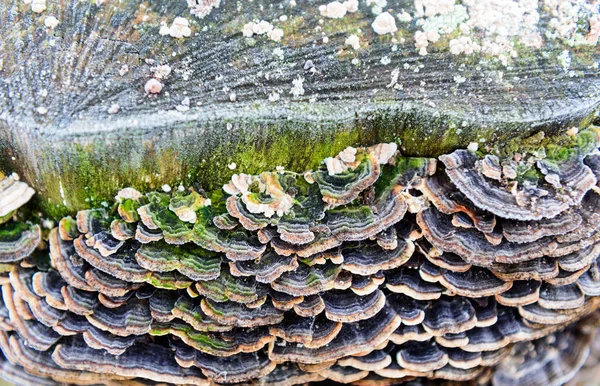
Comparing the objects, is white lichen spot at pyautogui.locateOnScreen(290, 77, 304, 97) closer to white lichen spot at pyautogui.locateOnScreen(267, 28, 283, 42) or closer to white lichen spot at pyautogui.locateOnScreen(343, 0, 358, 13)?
white lichen spot at pyautogui.locateOnScreen(267, 28, 283, 42)

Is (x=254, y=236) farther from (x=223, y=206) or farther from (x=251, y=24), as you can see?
(x=251, y=24)

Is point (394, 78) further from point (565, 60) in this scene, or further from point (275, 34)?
point (565, 60)

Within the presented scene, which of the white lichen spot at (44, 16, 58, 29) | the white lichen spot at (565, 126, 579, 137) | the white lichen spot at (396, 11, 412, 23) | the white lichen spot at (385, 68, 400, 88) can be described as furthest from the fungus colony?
the white lichen spot at (44, 16, 58, 29)

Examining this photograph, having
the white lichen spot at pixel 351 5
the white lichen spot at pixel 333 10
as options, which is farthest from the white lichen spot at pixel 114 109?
the white lichen spot at pixel 351 5

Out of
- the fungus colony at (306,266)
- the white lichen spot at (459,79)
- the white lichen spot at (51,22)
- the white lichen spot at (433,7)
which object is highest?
the white lichen spot at (51,22)

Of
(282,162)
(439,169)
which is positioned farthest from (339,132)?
(439,169)

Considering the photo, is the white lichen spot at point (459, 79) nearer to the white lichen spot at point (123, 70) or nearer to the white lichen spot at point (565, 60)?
the white lichen spot at point (565, 60)

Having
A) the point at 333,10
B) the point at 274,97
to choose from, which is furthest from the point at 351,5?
the point at 274,97
